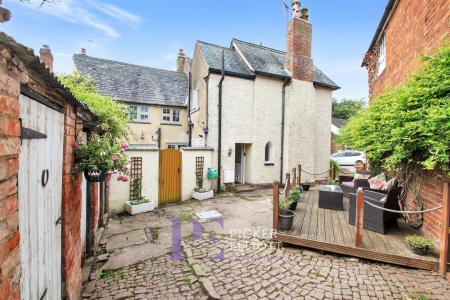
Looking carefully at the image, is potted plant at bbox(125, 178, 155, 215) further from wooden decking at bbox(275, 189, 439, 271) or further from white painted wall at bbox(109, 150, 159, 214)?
wooden decking at bbox(275, 189, 439, 271)

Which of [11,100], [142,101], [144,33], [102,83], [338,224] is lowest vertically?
[338,224]

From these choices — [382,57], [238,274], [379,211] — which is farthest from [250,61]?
[238,274]

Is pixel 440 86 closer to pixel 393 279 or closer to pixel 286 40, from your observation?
pixel 393 279

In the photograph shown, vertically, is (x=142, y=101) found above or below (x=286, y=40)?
below

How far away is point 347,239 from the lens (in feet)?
16.2

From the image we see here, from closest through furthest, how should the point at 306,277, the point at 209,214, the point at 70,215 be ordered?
the point at 70,215 < the point at 306,277 < the point at 209,214

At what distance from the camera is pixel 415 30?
5.91 metres

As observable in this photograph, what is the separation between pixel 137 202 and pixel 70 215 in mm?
5373

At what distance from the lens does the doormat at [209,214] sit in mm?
7555

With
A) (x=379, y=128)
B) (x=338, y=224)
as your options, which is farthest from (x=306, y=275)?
(x=379, y=128)

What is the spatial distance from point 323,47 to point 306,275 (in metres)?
14.5

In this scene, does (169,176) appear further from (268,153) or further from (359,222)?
(359,222)

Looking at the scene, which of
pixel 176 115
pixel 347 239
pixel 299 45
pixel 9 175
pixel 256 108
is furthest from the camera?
pixel 176 115

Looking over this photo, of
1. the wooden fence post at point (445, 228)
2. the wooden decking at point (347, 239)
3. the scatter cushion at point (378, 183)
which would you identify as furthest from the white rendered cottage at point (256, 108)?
the wooden fence post at point (445, 228)
